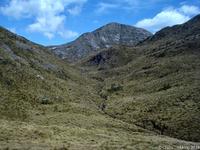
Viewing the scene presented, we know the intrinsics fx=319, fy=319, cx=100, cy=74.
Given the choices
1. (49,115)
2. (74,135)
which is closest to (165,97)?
(49,115)

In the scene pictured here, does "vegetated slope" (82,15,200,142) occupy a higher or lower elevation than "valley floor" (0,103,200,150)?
higher

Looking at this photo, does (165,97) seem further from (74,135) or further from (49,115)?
(74,135)

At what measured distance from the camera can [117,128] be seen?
173 feet

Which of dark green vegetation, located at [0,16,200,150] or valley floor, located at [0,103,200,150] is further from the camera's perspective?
dark green vegetation, located at [0,16,200,150]

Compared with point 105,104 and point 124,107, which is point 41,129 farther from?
point 105,104

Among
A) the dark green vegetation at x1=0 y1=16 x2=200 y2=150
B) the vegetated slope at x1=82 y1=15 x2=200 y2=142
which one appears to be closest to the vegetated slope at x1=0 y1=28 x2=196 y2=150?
the dark green vegetation at x1=0 y1=16 x2=200 y2=150

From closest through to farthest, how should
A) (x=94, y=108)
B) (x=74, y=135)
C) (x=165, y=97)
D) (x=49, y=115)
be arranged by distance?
(x=74, y=135)
(x=49, y=115)
(x=165, y=97)
(x=94, y=108)

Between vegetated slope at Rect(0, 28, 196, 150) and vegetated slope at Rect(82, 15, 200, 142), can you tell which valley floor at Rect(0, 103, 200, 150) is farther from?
vegetated slope at Rect(82, 15, 200, 142)

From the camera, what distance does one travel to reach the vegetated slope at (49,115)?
35469 millimetres

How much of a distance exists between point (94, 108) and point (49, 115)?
14.8m

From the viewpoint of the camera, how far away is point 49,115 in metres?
57.5

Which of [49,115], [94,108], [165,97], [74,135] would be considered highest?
[165,97]

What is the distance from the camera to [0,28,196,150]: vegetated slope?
3547 centimetres

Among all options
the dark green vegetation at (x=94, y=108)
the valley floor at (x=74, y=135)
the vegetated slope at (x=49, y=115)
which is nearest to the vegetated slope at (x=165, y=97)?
the dark green vegetation at (x=94, y=108)
